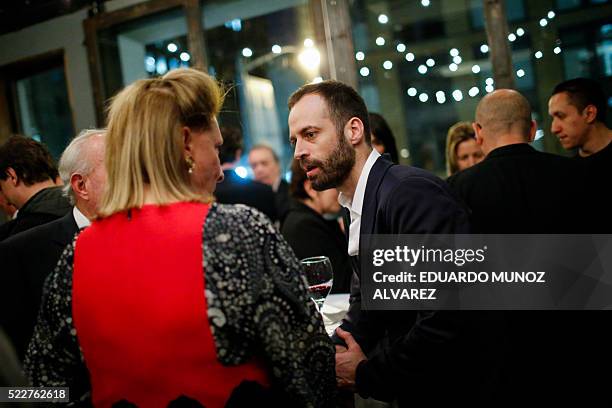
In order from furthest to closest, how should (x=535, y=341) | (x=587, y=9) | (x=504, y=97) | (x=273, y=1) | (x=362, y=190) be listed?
1. (x=273, y=1)
2. (x=587, y=9)
3. (x=504, y=97)
4. (x=535, y=341)
5. (x=362, y=190)

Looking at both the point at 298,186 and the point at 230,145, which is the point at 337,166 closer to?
the point at 298,186

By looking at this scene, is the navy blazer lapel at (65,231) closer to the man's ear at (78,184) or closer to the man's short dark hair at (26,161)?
the man's ear at (78,184)

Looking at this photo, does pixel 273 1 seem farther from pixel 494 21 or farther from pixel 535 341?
pixel 535 341

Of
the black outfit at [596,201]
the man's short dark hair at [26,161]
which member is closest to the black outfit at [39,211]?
the man's short dark hair at [26,161]

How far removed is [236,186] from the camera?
395cm

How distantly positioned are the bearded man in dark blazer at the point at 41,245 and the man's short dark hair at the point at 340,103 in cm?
88

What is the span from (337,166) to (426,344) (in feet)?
2.28

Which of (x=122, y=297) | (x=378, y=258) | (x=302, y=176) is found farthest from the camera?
(x=302, y=176)

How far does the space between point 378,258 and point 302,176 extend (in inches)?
62.2

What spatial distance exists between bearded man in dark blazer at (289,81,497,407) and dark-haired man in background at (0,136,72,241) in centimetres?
137

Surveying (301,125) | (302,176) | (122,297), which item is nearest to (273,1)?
(302,176)

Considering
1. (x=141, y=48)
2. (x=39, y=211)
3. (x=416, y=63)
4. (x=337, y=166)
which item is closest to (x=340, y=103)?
(x=337, y=166)

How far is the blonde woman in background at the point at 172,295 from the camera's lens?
3.73 feet

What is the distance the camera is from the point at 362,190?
1.86 meters
